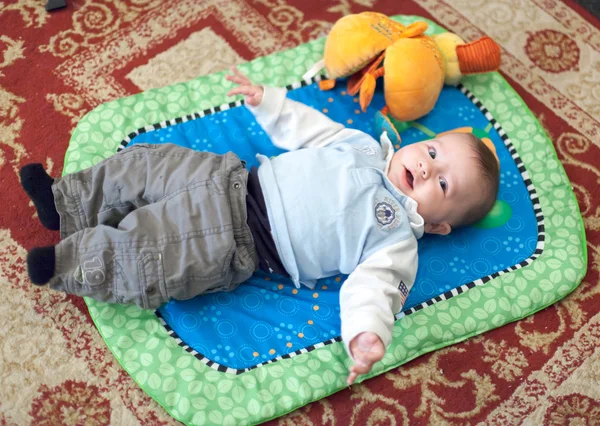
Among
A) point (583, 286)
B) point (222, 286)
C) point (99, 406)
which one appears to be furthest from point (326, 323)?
point (583, 286)

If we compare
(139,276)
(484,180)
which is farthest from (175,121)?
(484,180)

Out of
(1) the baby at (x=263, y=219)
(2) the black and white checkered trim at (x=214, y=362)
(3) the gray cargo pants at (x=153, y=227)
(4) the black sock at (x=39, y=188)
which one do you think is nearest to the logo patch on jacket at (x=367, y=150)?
(1) the baby at (x=263, y=219)

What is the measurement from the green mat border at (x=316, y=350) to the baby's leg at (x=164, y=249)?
0.13m

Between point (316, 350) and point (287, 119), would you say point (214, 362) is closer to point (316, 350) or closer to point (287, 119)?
point (316, 350)

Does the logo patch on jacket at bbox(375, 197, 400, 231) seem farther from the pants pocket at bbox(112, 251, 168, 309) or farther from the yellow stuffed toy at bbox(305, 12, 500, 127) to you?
the pants pocket at bbox(112, 251, 168, 309)

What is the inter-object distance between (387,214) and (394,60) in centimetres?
40

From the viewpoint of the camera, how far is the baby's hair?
1193 mm

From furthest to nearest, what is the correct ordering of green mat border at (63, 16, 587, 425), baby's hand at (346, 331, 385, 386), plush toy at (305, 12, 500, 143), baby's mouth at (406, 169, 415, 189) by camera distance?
plush toy at (305, 12, 500, 143) < baby's mouth at (406, 169, 415, 189) < green mat border at (63, 16, 587, 425) < baby's hand at (346, 331, 385, 386)

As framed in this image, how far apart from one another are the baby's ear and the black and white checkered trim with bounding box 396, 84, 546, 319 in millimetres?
131

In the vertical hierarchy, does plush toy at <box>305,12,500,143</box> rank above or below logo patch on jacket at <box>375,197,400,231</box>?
above

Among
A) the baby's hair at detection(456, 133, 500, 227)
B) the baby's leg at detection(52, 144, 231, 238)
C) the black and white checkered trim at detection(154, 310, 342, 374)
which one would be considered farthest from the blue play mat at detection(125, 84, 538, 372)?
the baby's leg at detection(52, 144, 231, 238)

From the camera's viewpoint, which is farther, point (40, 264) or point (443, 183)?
point (443, 183)

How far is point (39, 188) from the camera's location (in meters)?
1.11

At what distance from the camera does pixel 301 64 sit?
1538 mm
